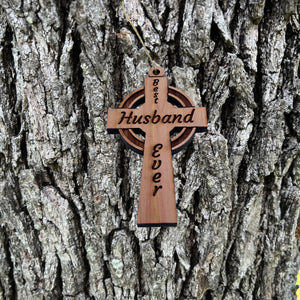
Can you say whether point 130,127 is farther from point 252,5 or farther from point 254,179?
point 252,5

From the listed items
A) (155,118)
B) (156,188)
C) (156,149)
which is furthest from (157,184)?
(155,118)

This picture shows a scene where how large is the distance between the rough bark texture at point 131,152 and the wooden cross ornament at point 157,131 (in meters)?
0.12

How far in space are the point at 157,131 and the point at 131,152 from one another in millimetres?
182

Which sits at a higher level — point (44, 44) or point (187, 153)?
point (44, 44)

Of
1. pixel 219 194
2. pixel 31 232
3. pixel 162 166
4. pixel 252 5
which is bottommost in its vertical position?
pixel 31 232

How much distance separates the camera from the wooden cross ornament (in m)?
0.95

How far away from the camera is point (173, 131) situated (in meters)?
0.99

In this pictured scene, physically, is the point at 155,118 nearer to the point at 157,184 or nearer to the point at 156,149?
the point at 156,149

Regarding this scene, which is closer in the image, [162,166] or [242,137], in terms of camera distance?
[162,166]

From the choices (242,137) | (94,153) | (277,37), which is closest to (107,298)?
(94,153)

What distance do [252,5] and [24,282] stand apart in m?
1.48

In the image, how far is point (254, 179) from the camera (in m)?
1.15

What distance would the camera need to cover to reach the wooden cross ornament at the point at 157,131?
945 millimetres

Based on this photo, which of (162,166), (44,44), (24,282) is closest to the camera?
(162,166)
